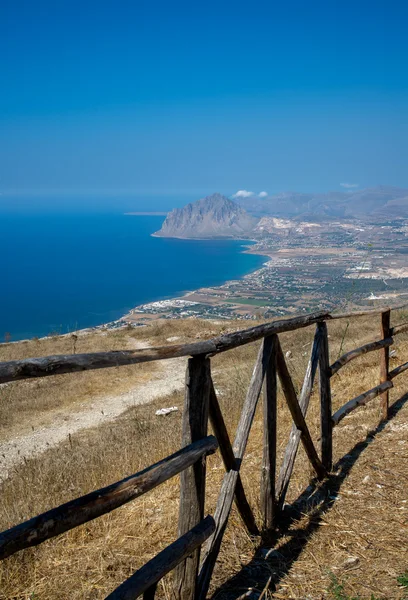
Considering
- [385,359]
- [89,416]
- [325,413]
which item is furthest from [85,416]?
[325,413]

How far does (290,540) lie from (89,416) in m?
9.71

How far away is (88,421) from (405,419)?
817 centimetres

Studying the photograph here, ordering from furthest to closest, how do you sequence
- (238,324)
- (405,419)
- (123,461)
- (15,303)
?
(15,303) < (238,324) < (405,419) < (123,461)

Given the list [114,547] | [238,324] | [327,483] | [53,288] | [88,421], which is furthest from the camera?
[53,288]

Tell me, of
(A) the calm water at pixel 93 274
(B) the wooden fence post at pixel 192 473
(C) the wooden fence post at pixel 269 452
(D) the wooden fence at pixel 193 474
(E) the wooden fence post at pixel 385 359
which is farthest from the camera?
(A) the calm water at pixel 93 274

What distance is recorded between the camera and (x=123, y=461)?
19.7 ft

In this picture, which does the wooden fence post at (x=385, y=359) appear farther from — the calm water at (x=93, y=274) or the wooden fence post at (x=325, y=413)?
the calm water at (x=93, y=274)

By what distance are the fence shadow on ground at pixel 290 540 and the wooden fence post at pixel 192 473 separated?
0.41 meters

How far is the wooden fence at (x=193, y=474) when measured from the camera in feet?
7.10

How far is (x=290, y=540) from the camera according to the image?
3.95 meters

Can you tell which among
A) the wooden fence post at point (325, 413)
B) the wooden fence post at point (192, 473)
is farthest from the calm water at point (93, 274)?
the wooden fence post at point (192, 473)

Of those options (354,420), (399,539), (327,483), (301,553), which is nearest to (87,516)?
(301,553)

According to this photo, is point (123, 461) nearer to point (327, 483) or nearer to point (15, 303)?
point (327, 483)

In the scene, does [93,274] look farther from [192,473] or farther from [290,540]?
[192,473]
